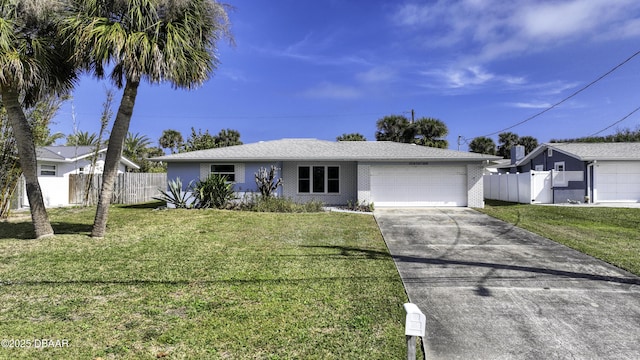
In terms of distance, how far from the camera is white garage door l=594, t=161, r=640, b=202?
17.9 m

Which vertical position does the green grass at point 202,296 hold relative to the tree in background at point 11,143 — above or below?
below

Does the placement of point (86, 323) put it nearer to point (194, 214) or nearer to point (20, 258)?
point (20, 258)

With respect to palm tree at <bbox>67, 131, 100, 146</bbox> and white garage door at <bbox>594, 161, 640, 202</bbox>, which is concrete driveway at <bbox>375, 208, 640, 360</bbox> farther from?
palm tree at <bbox>67, 131, 100, 146</bbox>

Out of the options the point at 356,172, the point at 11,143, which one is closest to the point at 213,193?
the point at 11,143

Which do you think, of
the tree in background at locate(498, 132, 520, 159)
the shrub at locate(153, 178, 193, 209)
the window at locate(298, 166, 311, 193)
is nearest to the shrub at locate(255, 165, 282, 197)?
the window at locate(298, 166, 311, 193)

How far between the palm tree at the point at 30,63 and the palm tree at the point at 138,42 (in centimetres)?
64

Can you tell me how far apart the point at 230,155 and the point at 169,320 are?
12.8 m

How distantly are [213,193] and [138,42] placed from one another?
26.2 feet

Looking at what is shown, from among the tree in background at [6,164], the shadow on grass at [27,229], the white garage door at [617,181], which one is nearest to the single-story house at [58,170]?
the tree in background at [6,164]

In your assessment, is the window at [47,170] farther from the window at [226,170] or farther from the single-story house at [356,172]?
the window at [226,170]

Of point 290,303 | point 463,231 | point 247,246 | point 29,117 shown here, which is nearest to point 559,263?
point 463,231

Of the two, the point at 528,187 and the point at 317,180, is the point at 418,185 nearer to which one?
the point at 317,180

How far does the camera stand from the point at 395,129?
29172 millimetres

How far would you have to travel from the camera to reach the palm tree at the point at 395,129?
94.2 ft
